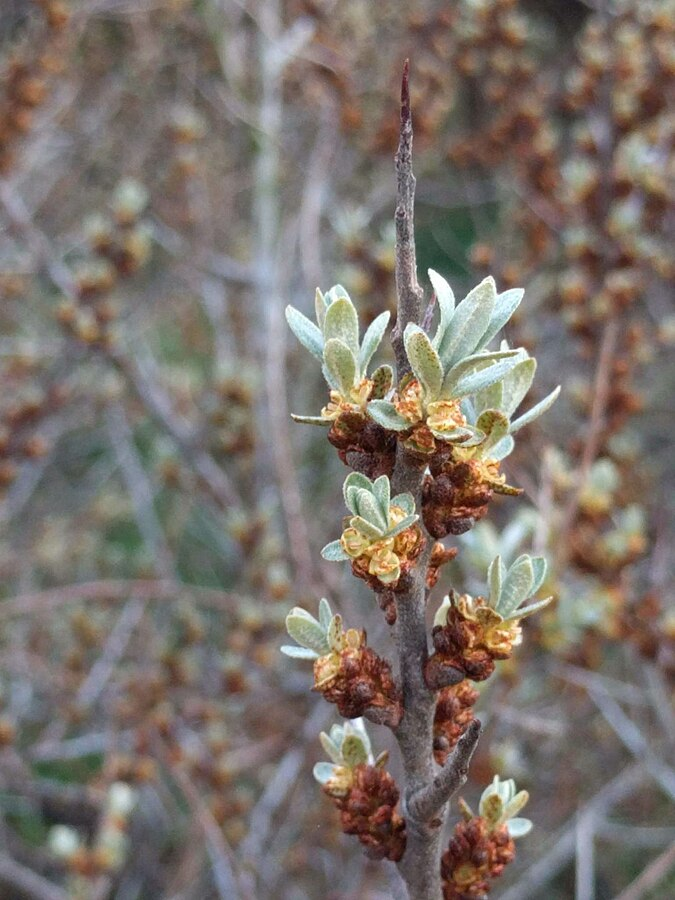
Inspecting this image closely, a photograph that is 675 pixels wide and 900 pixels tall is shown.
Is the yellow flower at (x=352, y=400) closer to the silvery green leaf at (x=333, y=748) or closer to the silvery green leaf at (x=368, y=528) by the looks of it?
the silvery green leaf at (x=368, y=528)

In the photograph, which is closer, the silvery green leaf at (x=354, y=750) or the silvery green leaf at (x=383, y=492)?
the silvery green leaf at (x=383, y=492)

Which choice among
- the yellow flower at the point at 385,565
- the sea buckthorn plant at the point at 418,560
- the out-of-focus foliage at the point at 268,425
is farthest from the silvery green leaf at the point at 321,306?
the out-of-focus foliage at the point at 268,425

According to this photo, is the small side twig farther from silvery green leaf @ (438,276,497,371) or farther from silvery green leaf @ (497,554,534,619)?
silvery green leaf @ (438,276,497,371)

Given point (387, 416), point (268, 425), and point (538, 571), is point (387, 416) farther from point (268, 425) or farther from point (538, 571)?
point (268, 425)

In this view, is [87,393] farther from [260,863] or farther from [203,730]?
[260,863]

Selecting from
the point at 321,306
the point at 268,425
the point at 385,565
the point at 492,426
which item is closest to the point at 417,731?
the point at 385,565

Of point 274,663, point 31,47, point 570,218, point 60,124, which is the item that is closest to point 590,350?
point 570,218
